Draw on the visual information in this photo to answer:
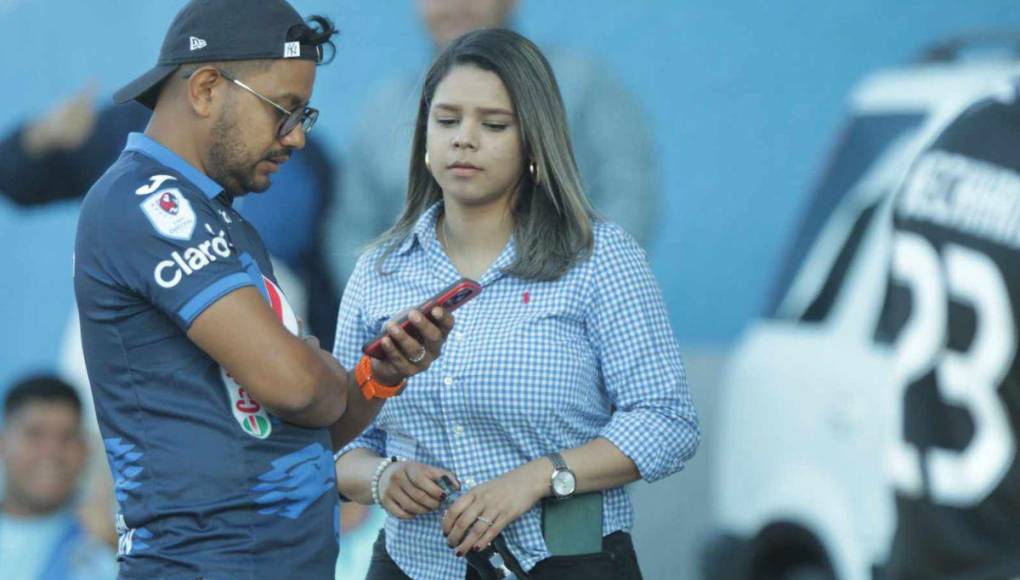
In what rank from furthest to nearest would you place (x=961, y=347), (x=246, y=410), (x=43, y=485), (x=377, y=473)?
(x=43, y=485), (x=961, y=347), (x=377, y=473), (x=246, y=410)

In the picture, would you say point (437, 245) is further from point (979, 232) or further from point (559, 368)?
point (979, 232)

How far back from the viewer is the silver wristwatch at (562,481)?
3.06 meters

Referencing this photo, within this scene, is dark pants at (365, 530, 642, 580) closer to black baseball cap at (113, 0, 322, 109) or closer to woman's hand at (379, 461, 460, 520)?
woman's hand at (379, 461, 460, 520)

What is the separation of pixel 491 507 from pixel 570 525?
186 mm

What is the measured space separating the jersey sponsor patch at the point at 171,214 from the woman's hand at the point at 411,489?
765mm

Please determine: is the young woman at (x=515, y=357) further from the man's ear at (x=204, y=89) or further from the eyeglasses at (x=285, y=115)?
the man's ear at (x=204, y=89)

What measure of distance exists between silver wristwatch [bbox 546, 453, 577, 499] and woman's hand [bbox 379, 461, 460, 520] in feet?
0.60

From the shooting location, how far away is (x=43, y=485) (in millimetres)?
5926

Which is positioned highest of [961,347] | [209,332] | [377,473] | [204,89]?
[204,89]

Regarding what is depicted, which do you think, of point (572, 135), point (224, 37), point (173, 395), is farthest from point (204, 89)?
point (572, 135)

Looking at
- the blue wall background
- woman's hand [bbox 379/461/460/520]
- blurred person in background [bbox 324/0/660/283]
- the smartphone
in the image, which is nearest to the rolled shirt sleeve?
woman's hand [bbox 379/461/460/520]

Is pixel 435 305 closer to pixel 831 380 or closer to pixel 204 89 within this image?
pixel 204 89

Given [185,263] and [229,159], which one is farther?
[229,159]

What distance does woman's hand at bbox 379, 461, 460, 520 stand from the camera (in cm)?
309
